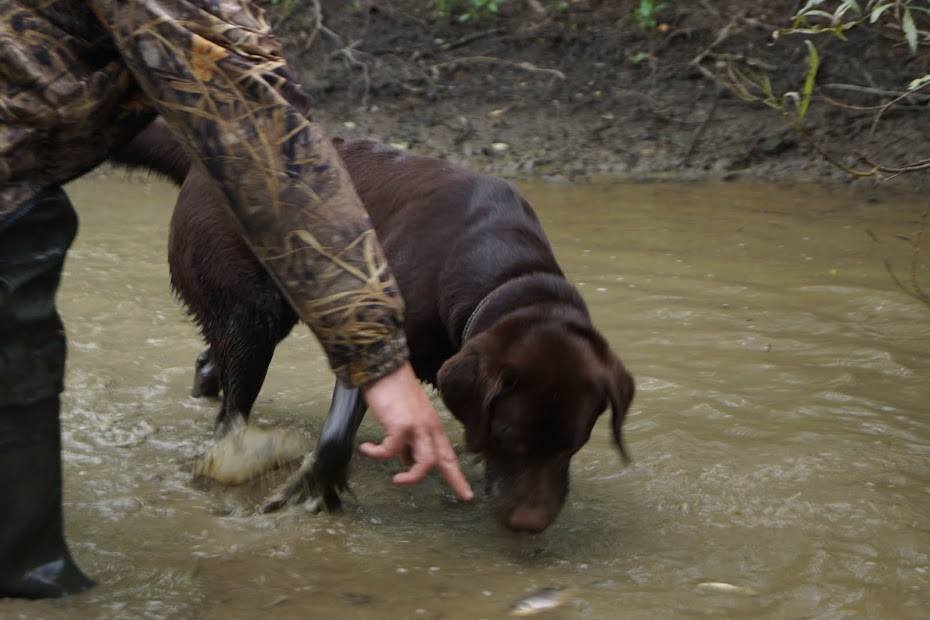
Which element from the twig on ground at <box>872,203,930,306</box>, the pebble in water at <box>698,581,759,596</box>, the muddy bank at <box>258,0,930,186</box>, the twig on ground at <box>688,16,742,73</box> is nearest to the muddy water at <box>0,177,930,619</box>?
the pebble in water at <box>698,581,759,596</box>

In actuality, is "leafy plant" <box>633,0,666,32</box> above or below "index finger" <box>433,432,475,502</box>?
below

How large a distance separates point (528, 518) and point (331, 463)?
2.28 feet

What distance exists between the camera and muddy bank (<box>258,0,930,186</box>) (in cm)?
848

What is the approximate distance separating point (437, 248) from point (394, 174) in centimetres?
44

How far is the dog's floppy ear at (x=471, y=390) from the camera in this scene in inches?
128

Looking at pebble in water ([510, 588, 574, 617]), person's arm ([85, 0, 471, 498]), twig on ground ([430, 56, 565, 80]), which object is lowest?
twig on ground ([430, 56, 565, 80])

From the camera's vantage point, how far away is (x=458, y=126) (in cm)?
902

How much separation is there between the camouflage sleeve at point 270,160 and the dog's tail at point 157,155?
6.52 feet

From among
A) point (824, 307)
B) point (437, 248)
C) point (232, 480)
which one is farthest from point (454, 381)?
point (824, 307)

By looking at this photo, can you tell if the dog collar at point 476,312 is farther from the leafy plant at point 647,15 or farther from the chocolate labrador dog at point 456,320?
the leafy plant at point 647,15

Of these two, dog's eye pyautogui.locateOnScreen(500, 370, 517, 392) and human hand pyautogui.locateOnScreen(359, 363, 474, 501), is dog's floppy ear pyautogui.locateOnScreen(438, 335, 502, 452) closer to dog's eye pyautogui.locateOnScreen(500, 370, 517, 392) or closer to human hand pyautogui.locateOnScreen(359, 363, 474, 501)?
dog's eye pyautogui.locateOnScreen(500, 370, 517, 392)

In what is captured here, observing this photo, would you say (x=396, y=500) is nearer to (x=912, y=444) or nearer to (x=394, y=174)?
(x=394, y=174)

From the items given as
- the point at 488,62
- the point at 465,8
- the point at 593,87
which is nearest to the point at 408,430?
the point at 593,87

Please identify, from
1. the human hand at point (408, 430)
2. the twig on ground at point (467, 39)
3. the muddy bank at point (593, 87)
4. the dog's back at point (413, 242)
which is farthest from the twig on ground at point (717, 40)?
the human hand at point (408, 430)
